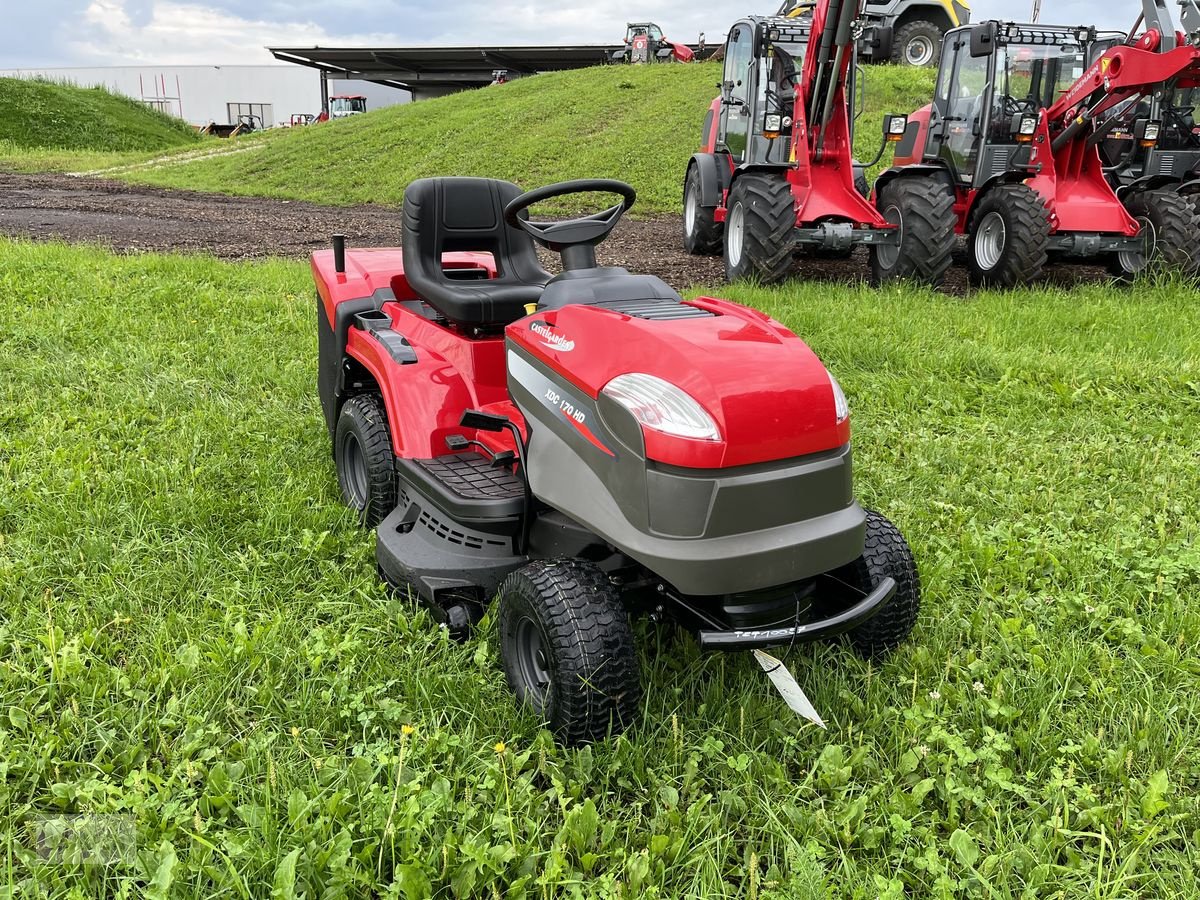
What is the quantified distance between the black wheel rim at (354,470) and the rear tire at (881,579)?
1.74 metres

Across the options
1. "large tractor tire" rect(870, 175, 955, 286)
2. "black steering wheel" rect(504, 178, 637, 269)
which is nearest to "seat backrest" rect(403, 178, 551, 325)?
"black steering wheel" rect(504, 178, 637, 269)

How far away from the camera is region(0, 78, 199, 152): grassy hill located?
76.1 feet

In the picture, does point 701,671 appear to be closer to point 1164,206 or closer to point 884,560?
point 884,560

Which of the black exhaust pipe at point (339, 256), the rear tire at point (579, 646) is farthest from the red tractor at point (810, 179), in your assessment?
the rear tire at point (579, 646)

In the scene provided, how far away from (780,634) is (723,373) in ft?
1.82

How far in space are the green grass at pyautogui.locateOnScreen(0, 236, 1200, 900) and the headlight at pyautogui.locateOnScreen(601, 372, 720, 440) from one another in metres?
0.71

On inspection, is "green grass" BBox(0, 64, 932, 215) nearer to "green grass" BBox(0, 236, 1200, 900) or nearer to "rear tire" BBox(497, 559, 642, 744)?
"green grass" BBox(0, 236, 1200, 900)

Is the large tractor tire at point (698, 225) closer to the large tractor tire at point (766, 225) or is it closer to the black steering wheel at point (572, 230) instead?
the large tractor tire at point (766, 225)

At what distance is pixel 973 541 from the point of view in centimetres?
293

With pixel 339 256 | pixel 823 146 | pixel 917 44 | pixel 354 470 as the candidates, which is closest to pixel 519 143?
pixel 917 44

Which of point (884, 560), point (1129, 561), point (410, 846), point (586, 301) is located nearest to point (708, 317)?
point (586, 301)

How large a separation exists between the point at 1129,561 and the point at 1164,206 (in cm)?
503

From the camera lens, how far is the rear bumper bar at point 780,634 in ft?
5.95

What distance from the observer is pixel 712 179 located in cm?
841
